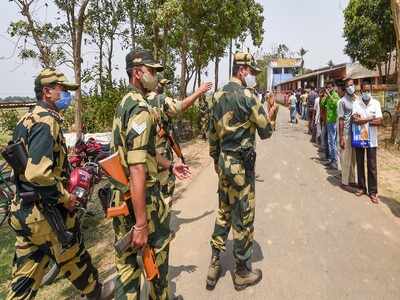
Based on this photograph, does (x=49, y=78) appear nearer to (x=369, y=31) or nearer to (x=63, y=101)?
(x=63, y=101)

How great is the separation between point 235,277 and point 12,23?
7.56 meters

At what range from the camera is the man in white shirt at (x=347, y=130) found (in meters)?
6.05

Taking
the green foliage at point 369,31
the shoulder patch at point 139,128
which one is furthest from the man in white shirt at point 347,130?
the green foliage at point 369,31

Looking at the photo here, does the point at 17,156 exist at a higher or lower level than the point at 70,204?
higher

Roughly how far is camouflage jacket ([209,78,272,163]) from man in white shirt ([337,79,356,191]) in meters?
3.43

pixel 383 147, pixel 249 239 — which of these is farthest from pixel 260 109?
pixel 383 147

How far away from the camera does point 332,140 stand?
7.96 metres

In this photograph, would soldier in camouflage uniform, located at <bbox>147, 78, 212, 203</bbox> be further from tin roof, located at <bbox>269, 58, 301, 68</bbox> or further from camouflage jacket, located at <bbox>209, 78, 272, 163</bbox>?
tin roof, located at <bbox>269, 58, 301, 68</bbox>

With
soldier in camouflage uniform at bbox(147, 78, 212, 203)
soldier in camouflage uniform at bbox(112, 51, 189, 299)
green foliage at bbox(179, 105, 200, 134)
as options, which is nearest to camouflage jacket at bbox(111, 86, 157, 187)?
soldier in camouflage uniform at bbox(112, 51, 189, 299)

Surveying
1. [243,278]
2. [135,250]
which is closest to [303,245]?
[243,278]

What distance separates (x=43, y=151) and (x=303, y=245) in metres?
3.09

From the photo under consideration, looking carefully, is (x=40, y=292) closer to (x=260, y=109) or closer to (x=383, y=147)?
(x=260, y=109)

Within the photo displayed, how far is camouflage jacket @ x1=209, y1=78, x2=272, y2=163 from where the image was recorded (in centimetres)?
312

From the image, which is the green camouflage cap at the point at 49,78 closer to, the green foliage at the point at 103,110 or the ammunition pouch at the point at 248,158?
the ammunition pouch at the point at 248,158
